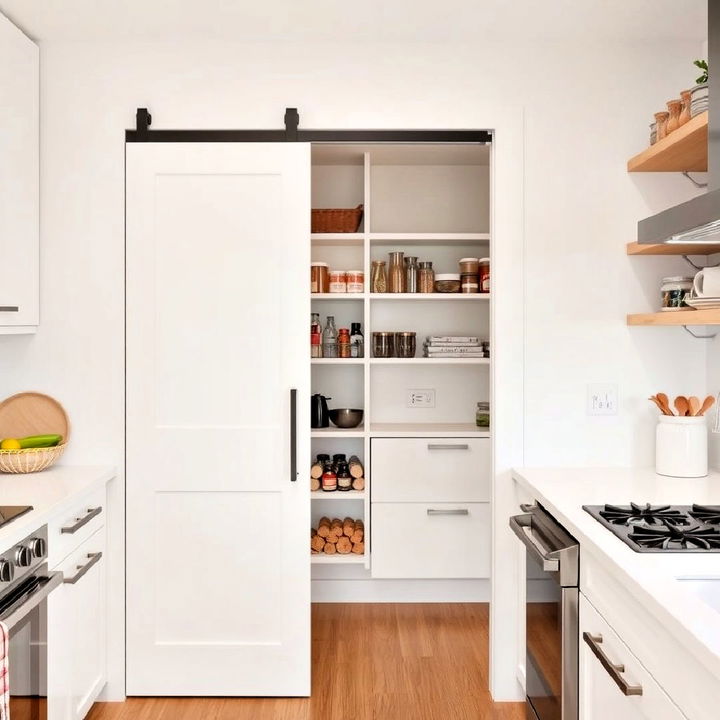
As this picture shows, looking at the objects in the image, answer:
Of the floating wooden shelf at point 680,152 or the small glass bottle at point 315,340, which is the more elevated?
the floating wooden shelf at point 680,152

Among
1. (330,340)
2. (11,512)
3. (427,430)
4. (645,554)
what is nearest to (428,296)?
(330,340)

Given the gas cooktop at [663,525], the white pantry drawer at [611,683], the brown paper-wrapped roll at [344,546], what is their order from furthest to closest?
the brown paper-wrapped roll at [344,546] < the gas cooktop at [663,525] < the white pantry drawer at [611,683]

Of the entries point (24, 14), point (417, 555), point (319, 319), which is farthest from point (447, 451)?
point (24, 14)

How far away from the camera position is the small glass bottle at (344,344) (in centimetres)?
363

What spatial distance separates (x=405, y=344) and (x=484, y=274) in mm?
529

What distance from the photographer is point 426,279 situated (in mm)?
3629

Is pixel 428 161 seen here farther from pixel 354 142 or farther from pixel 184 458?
pixel 184 458

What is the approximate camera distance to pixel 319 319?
3.81 meters

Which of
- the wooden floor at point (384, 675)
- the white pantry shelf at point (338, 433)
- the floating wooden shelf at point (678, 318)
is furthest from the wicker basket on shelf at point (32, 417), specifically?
the floating wooden shelf at point (678, 318)

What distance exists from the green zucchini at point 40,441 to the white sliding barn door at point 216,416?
256 millimetres

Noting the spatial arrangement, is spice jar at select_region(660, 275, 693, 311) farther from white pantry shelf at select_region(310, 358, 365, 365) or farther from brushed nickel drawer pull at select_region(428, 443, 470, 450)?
white pantry shelf at select_region(310, 358, 365, 365)

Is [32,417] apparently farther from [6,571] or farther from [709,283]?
[709,283]

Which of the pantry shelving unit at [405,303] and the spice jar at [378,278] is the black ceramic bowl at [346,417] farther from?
the spice jar at [378,278]

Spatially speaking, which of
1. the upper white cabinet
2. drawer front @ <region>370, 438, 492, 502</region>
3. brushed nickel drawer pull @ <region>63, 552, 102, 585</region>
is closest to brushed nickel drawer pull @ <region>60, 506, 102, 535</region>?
brushed nickel drawer pull @ <region>63, 552, 102, 585</region>
